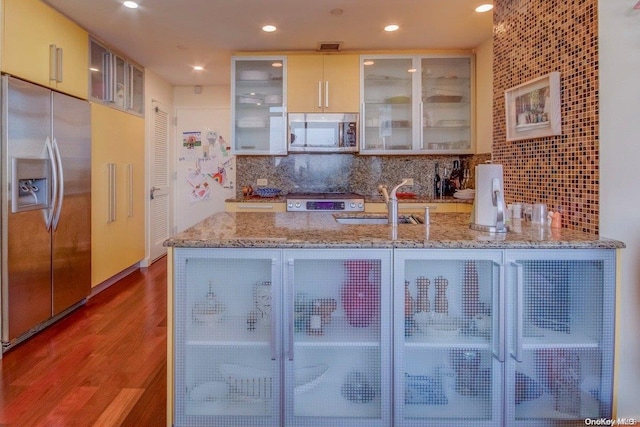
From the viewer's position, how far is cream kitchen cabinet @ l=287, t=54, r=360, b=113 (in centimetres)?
421

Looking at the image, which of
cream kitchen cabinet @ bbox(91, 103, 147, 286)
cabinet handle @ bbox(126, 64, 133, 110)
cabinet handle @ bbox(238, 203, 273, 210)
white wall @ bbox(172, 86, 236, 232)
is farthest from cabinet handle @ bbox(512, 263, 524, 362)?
white wall @ bbox(172, 86, 236, 232)

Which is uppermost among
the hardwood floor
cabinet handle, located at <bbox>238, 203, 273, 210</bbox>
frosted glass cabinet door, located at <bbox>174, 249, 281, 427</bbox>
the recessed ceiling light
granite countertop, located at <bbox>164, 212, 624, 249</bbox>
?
the recessed ceiling light

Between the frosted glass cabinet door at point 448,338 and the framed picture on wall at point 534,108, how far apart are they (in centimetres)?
95

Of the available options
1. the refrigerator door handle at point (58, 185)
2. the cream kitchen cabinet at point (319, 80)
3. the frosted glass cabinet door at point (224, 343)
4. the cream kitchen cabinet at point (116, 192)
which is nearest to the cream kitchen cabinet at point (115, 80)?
the cream kitchen cabinet at point (116, 192)

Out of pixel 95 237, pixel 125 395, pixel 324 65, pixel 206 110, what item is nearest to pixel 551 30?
pixel 324 65

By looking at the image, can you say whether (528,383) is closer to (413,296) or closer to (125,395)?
(413,296)

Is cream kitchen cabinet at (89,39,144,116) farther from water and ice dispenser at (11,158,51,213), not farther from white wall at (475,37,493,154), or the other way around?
white wall at (475,37,493,154)

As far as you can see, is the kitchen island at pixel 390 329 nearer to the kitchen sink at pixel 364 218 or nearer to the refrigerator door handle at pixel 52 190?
the kitchen sink at pixel 364 218

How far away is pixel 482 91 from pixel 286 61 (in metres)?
1.92

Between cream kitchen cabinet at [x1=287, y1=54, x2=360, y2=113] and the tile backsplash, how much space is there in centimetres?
64

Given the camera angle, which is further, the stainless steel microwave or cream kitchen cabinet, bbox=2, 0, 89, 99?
the stainless steel microwave

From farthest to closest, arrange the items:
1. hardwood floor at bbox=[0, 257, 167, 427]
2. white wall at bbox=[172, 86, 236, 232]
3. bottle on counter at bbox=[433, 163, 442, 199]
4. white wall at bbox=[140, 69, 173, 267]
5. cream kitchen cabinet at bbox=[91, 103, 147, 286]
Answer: white wall at bbox=[172, 86, 236, 232] → white wall at bbox=[140, 69, 173, 267] → bottle on counter at bbox=[433, 163, 442, 199] → cream kitchen cabinet at bbox=[91, 103, 147, 286] → hardwood floor at bbox=[0, 257, 167, 427]

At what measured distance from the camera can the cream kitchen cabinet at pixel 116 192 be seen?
3.77 metres

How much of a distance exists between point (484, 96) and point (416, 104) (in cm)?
64
